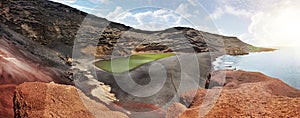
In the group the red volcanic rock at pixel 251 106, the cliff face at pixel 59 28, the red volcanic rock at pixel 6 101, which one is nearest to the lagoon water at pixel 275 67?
the cliff face at pixel 59 28

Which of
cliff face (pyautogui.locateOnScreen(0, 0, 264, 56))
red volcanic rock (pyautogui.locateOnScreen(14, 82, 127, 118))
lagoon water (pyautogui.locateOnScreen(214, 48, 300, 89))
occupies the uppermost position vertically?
cliff face (pyautogui.locateOnScreen(0, 0, 264, 56))

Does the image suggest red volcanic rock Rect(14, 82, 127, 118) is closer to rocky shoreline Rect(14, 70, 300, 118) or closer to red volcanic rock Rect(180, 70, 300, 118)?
rocky shoreline Rect(14, 70, 300, 118)

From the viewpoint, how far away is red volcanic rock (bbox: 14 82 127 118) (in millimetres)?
6480

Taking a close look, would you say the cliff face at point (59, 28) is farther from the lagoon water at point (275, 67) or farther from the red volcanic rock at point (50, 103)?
the red volcanic rock at point (50, 103)

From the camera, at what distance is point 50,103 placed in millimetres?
6852

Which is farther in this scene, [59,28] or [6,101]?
[59,28]

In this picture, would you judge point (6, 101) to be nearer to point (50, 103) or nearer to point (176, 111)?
point (50, 103)

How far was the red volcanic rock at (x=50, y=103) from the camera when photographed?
648 cm

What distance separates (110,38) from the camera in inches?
1980

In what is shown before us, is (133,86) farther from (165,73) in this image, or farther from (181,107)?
(181,107)

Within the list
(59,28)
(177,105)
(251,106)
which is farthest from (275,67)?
(59,28)

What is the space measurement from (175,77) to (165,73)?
83 cm

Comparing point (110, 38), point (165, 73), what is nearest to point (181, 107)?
point (165, 73)

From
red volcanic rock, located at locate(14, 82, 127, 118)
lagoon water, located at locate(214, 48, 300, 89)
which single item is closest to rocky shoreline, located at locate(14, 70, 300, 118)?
red volcanic rock, located at locate(14, 82, 127, 118)
